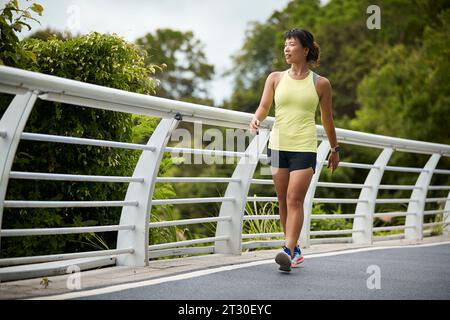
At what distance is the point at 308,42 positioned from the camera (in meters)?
6.37

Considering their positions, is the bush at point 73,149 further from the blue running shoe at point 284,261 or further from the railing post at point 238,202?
the blue running shoe at point 284,261

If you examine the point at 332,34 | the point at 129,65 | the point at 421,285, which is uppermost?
the point at 332,34

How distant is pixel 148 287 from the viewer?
5.04 m

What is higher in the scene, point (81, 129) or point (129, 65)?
point (129, 65)

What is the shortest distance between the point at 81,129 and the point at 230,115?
4.82ft

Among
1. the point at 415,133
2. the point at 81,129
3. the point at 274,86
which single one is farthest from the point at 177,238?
the point at 415,133

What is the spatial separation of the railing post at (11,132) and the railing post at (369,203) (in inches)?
228

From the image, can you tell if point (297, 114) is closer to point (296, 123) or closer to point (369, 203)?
point (296, 123)

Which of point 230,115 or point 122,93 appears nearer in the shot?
point 122,93

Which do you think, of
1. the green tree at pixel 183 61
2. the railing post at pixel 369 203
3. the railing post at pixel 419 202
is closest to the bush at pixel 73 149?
the railing post at pixel 369 203

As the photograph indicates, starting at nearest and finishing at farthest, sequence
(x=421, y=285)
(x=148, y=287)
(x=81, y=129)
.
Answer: (x=148, y=287), (x=421, y=285), (x=81, y=129)

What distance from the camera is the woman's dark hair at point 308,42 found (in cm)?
635
